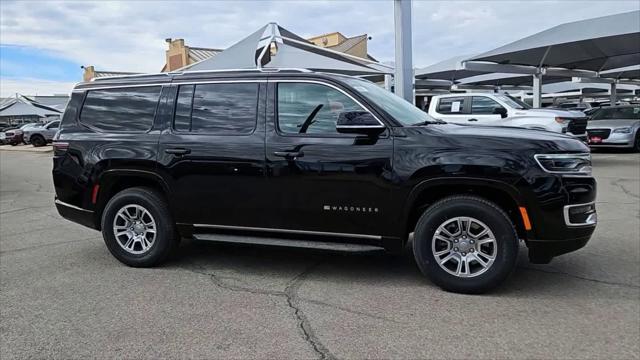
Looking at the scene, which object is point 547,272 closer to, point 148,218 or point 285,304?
point 285,304

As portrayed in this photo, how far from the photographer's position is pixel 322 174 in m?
4.61

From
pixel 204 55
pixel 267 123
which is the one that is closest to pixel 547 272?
pixel 267 123

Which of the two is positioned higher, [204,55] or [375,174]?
[204,55]

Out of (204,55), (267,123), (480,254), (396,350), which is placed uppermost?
(204,55)

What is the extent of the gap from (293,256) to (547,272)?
2.55 metres

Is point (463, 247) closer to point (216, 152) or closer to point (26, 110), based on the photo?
point (216, 152)

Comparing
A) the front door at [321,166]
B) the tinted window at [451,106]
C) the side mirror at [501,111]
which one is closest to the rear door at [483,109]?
the side mirror at [501,111]

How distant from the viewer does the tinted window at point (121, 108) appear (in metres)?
5.32

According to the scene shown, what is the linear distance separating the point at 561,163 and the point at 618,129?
48.0 feet

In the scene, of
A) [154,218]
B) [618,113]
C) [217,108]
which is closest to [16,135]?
[618,113]

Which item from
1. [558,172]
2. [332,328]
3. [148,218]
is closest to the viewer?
[332,328]

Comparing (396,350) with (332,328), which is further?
(332,328)

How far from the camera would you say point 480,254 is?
14.4 ft

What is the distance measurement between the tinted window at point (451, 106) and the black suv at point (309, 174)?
9.00 metres
